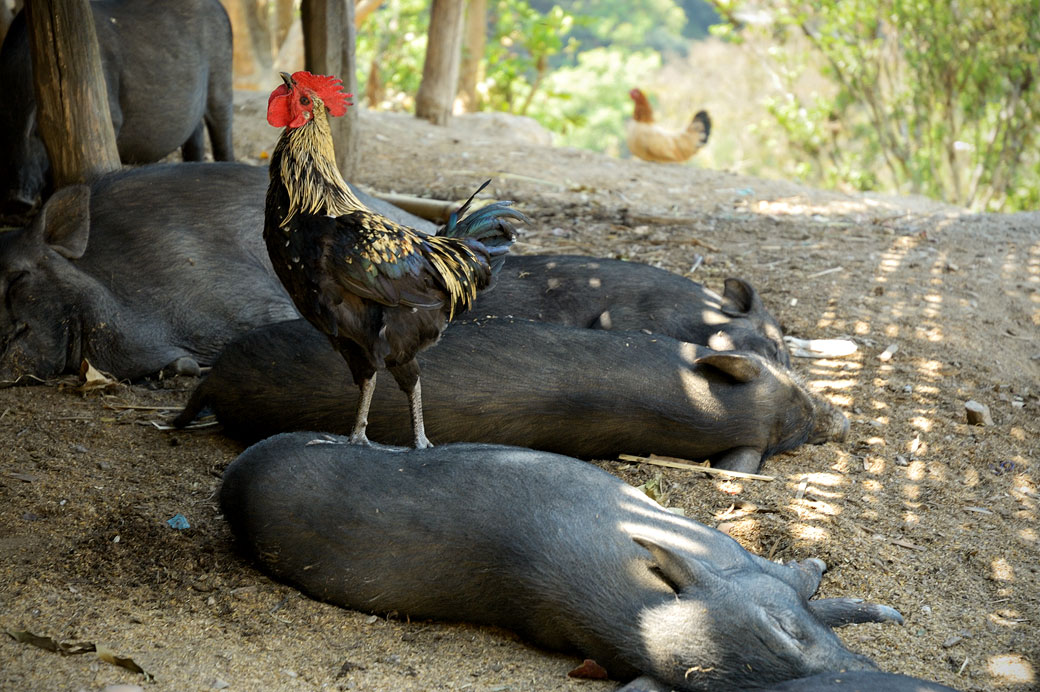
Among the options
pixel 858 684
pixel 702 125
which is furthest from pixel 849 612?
pixel 702 125

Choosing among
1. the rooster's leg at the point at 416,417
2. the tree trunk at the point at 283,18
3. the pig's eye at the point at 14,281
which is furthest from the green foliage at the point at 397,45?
the rooster's leg at the point at 416,417

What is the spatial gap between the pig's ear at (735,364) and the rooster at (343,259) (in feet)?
4.12

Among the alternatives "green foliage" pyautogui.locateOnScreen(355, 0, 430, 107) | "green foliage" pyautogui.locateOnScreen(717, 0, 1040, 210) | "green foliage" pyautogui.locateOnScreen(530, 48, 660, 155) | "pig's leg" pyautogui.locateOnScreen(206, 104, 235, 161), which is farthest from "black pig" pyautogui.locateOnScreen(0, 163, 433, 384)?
"green foliage" pyautogui.locateOnScreen(530, 48, 660, 155)

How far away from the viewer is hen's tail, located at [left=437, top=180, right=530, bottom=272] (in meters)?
3.45

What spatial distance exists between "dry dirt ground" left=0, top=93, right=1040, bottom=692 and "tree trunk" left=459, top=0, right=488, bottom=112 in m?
6.99

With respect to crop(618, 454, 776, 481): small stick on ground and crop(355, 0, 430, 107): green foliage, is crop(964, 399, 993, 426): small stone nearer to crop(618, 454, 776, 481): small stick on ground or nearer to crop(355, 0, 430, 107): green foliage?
crop(618, 454, 776, 481): small stick on ground

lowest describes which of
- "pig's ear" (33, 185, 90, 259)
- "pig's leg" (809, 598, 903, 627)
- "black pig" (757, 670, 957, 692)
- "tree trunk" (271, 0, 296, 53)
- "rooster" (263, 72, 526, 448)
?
"pig's leg" (809, 598, 903, 627)

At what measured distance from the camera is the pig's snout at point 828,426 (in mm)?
4273

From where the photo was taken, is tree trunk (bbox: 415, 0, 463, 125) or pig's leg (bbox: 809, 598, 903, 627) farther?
tree trunk (bbox: 415, 0, 463, 125)

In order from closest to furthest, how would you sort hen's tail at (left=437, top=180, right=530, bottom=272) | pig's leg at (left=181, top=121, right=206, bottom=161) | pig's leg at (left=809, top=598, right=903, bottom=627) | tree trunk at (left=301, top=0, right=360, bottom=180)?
pig's leg at (left=809, top=598, right=903, bottom=627) → hen's tail at (left=437, top=180, right=530, bottom=272) → tree trunk at (left=301, top=0, right=360, bottom=180) → pig's leg at (left=181, top=121, right=206, bottom=161)

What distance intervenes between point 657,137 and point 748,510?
979cm

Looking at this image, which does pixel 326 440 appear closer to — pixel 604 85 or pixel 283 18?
pixel 283 18

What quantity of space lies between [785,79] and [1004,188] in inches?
183

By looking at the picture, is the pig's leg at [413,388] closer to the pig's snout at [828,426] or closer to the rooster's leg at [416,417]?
the rooster's leg at [416,417]
